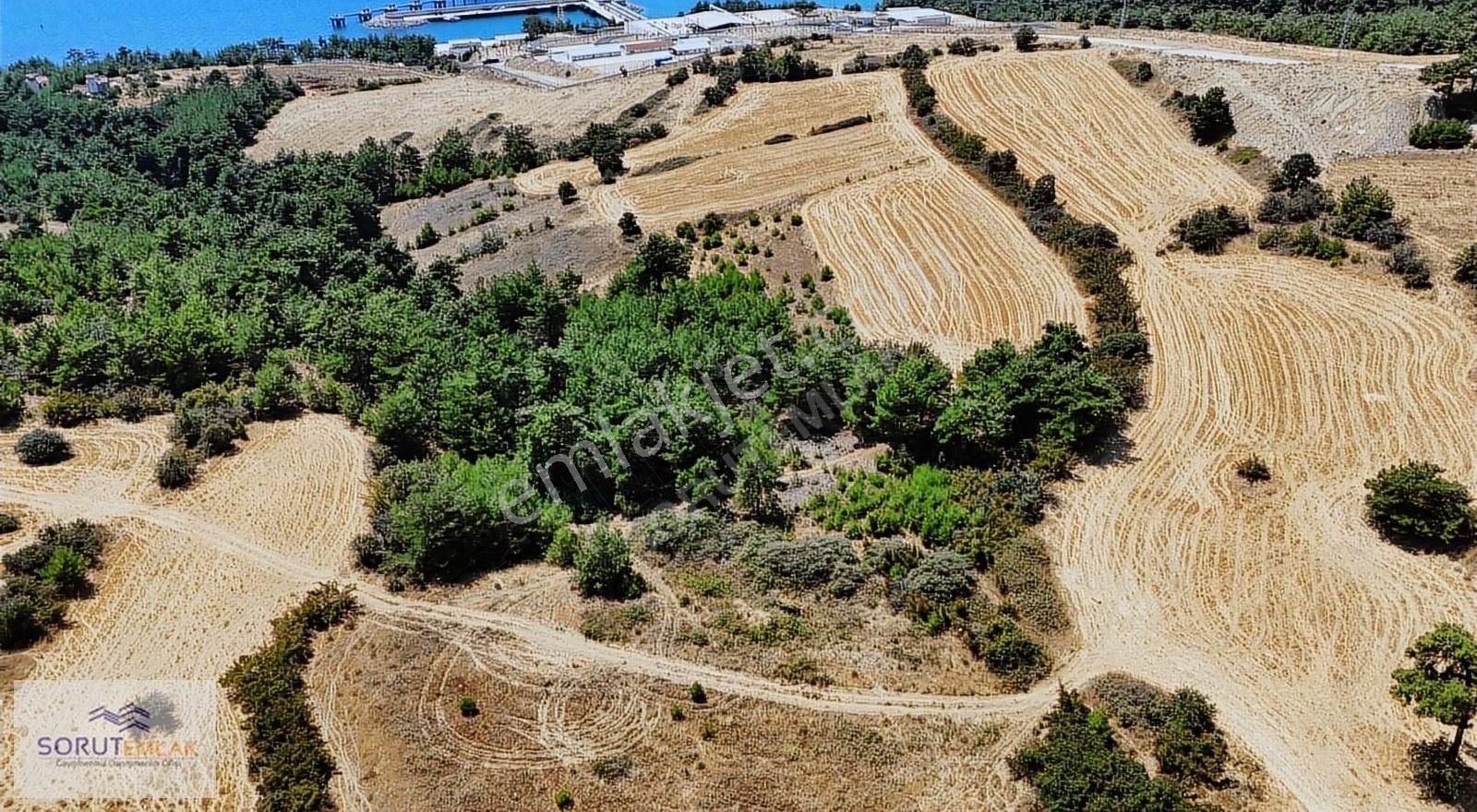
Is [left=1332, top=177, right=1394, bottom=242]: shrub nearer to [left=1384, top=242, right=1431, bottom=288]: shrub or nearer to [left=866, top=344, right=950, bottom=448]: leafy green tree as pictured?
[left=1384, top=242, right=1431, bottom=288]: shrub

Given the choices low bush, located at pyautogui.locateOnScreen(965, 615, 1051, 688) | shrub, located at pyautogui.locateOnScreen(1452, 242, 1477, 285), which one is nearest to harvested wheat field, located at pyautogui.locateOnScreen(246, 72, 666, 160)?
shrub, located at pyautogui.locateOnScreen(1452, 242, 1477, 285)

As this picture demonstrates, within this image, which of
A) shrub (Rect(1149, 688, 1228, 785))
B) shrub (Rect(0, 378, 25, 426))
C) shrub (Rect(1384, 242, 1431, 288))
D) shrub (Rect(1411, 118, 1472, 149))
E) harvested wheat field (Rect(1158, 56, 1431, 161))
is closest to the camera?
shrub (Rect(1149, 688, 1228, 785))

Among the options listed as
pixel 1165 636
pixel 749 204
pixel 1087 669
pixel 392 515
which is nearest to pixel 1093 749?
pixel 1087 669

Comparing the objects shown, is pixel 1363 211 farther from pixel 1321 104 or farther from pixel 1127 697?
pixel 1127 697

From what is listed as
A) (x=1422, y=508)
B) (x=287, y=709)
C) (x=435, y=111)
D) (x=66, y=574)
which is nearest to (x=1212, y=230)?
(x=1422, y=508)

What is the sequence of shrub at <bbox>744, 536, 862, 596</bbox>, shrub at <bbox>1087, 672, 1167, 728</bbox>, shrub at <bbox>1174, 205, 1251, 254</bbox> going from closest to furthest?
shrub at <bbox>1087, 672, 1167, 728</bbox>
shrub at <bbox>744, 536, 862, 596</bbox>
shrub at <bbox>1174, 205, 1251, 254</bbox>

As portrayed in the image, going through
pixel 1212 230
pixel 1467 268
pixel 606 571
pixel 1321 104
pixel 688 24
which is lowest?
pixel 606 571

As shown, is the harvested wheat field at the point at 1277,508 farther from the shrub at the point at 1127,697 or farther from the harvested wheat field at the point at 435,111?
the harvested wheat field at the point at 435,111
